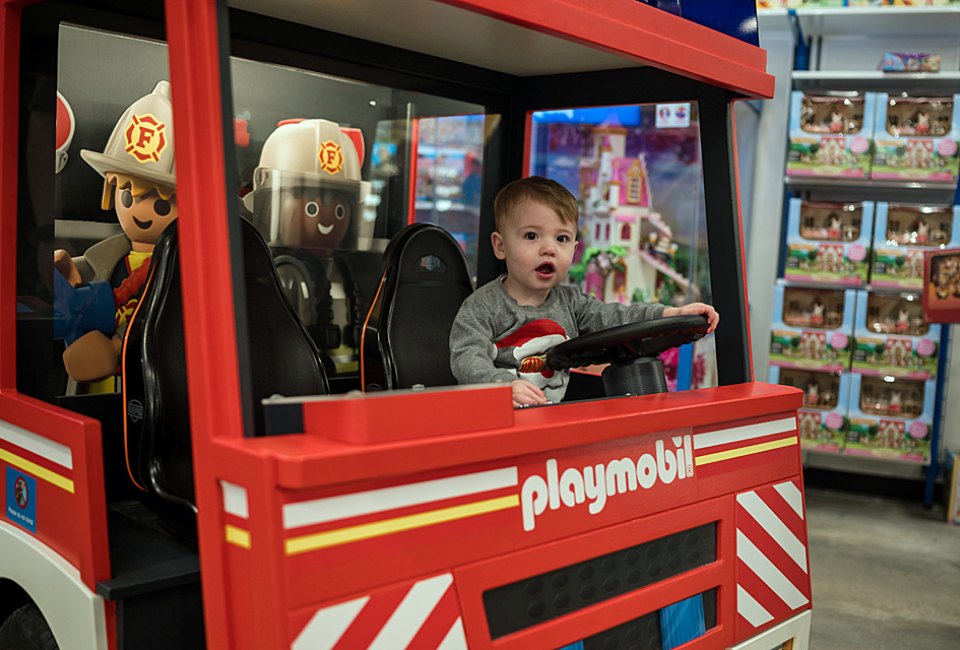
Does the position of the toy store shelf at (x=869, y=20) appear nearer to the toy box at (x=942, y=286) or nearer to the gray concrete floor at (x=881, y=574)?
the toy box at (x=942, y=286)

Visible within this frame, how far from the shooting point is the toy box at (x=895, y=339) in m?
4.88

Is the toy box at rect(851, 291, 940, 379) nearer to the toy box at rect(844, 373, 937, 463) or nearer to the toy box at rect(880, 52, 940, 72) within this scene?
the toy box at rect(844, 373, 937, 463)

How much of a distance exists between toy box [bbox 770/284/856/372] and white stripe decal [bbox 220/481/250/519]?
14.0ft

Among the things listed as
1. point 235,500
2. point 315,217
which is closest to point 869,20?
point 315,217

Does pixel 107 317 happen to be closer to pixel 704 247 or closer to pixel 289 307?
pixel 289 307

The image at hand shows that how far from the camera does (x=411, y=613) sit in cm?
129

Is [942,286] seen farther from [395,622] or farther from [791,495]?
→ [395,622]

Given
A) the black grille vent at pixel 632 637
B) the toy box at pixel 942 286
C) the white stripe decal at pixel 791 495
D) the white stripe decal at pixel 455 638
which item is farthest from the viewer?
the toy box at pixel 942 286

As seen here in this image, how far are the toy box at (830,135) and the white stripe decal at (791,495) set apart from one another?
3.34m

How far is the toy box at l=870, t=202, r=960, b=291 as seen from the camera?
4.84 metres

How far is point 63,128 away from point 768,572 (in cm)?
174

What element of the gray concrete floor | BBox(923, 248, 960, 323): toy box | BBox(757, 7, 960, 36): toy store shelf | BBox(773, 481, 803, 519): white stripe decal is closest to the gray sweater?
BBox(773, 481, 803, 519): white stripe decal

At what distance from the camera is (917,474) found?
209 inches

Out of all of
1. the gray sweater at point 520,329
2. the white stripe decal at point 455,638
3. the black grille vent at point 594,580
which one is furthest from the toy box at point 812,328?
the white stripe decal at point 455,638
